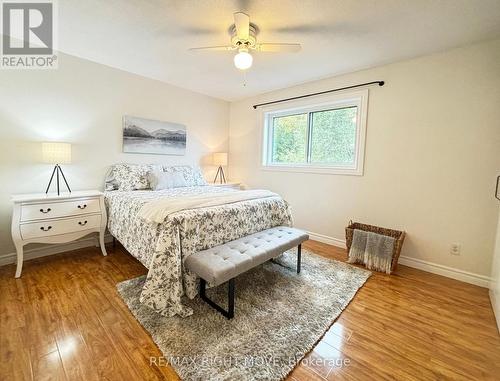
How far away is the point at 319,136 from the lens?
11.7 feet

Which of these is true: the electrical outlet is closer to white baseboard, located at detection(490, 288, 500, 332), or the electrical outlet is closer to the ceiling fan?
white baseboard, located at detection(490, 288, 500, 332)

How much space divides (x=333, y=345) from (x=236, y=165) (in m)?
3.57

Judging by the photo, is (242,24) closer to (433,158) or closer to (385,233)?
(433,158)

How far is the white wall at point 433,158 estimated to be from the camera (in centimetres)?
225

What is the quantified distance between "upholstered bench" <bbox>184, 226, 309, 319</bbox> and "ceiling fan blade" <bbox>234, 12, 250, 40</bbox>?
174 cm

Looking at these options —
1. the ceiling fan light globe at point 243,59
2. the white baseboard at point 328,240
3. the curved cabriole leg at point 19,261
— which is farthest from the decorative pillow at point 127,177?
the white baseboard at point 328,240

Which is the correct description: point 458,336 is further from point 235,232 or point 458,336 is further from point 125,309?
point 125,309

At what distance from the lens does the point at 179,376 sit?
1.26 meters

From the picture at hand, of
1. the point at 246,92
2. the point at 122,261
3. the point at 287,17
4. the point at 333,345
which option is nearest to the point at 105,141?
the point at 122,261

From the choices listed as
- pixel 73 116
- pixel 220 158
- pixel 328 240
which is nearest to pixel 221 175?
pixel 220 158

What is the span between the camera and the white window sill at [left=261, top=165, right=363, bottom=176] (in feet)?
Answer: 10.2

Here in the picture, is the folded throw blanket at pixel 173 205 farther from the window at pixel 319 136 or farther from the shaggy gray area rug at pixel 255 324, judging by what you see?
the window at pixel 319 136

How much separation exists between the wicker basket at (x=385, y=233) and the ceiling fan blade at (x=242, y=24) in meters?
2.34

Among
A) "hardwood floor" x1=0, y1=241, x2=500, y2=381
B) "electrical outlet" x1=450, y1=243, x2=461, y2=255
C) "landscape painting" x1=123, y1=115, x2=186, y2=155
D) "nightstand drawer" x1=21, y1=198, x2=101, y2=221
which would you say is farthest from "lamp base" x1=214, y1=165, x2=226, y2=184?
"electrical outlet" x1=450, y1=243, x2=461, y2=255
